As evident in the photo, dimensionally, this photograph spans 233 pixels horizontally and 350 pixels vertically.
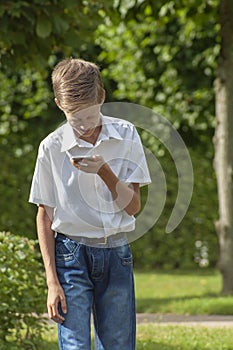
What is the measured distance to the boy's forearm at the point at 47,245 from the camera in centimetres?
363

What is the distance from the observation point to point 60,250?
368 cm

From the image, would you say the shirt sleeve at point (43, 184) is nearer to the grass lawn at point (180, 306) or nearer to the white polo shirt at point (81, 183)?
the white polo shirt at point (81, 183)

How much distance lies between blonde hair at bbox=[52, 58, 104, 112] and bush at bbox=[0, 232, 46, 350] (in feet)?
8.93

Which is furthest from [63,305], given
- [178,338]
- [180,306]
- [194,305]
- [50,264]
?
[180,306]

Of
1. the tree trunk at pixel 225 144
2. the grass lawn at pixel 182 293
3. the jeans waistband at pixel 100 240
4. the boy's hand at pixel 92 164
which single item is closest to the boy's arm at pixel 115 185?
the boy's hand at pixel 92 164

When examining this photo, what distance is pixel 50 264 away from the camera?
11.9 feet

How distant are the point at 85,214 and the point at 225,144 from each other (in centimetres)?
691

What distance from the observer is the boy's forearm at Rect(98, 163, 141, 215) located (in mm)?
3482

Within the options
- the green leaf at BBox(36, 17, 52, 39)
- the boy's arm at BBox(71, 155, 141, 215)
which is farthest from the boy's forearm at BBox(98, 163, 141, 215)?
the green leaf at BBox(36, 17, 52, 39)

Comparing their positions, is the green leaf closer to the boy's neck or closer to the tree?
the tree

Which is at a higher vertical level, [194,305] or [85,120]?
[85,120]

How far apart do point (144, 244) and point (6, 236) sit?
791 centimetres

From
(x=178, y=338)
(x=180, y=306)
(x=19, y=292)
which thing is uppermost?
(x=19, y=292)

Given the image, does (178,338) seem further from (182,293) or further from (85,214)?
(182,293)
